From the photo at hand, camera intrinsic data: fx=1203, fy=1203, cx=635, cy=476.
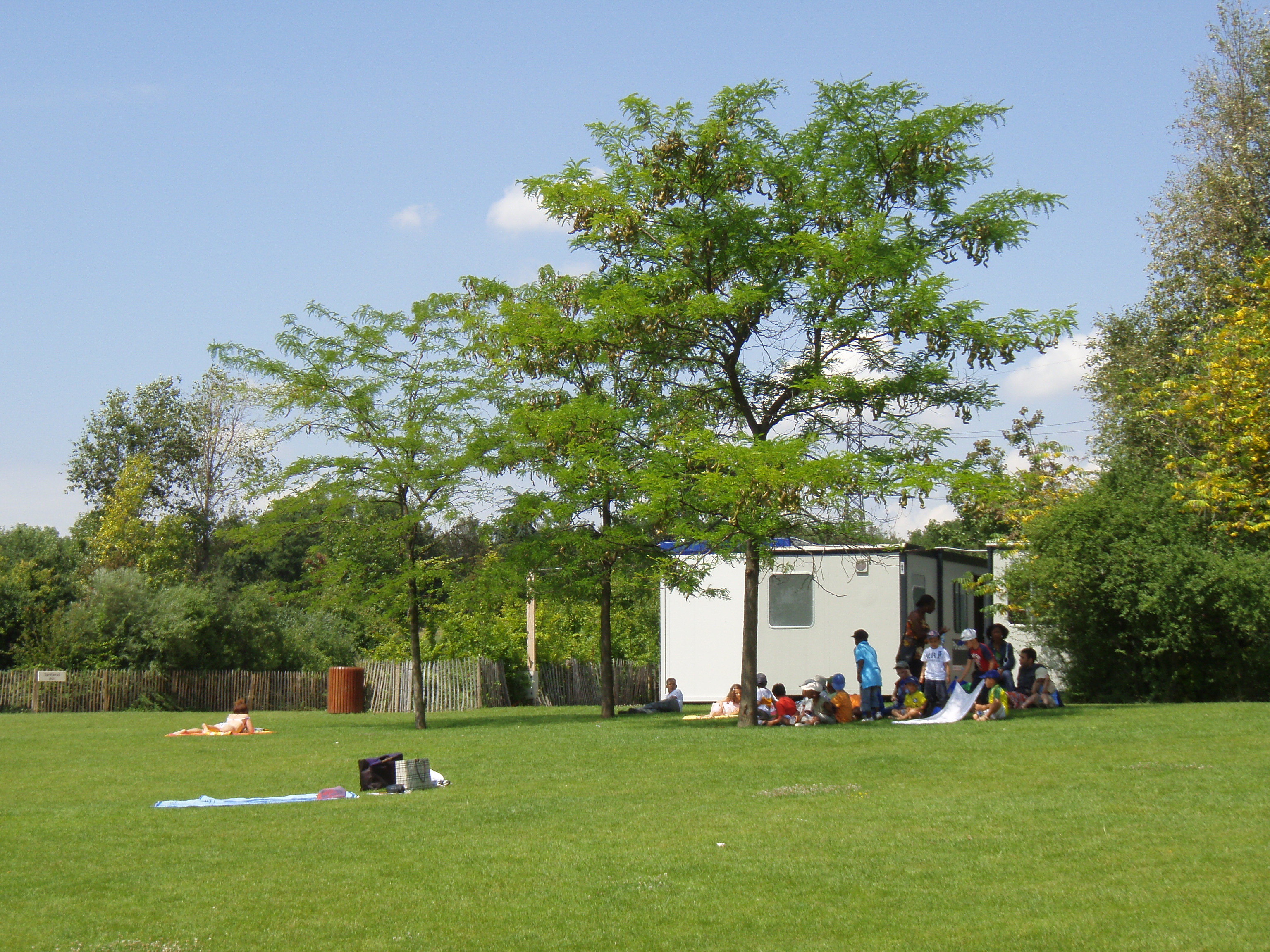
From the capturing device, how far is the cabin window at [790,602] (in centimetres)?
2708

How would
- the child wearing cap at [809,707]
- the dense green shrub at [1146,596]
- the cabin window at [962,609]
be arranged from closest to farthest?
the child wearing cap at [809,707]
the dense green shrub at [1146,596]
the cabin window at [962,609]

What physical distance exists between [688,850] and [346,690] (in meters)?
24.6

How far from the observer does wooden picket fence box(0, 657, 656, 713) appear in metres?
30.5

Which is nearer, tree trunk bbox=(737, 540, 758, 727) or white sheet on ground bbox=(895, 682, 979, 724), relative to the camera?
white sheet on ground bbox=(895, 682, 979, 724)

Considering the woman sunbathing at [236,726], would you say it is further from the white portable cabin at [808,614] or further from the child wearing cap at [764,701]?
the white portable cabin at [808,614]

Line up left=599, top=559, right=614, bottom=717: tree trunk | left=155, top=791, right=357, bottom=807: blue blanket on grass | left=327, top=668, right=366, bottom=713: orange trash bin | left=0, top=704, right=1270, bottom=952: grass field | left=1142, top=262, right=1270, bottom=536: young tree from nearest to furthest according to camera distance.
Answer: left=0, top=704, right=1270, bottom=952: grass field < left=155, top=791, right=357, bottom=807: blue blanket on grass < left=1142, top=262, right=1270, bottom=536: young tree < left=599, top=559, right=614, bottom=717: tree trunk < left=327, top=668, right=366, bottom=713: orange trash bin

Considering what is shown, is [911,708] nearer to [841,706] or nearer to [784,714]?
[841,706]

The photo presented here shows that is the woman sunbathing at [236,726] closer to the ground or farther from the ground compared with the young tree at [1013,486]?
closer to the ground

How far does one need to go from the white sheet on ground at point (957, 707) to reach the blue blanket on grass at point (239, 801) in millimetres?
9192

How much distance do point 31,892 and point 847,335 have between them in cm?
1388

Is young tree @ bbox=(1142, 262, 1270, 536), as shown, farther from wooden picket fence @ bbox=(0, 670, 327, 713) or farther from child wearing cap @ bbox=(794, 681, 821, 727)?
wooden picket fence @ bbox=(0, 670, 327, 713)

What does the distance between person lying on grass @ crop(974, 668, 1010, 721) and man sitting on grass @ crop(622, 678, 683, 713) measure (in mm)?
8300

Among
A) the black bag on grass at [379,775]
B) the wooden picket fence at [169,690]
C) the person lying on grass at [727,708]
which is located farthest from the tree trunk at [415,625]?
the black bag on grass at [379,775]

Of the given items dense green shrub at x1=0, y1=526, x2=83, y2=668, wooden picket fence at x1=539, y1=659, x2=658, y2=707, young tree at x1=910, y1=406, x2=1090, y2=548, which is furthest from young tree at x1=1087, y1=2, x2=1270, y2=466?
dense green shrub at x1=0, y1=526, x2=83, y2=668
